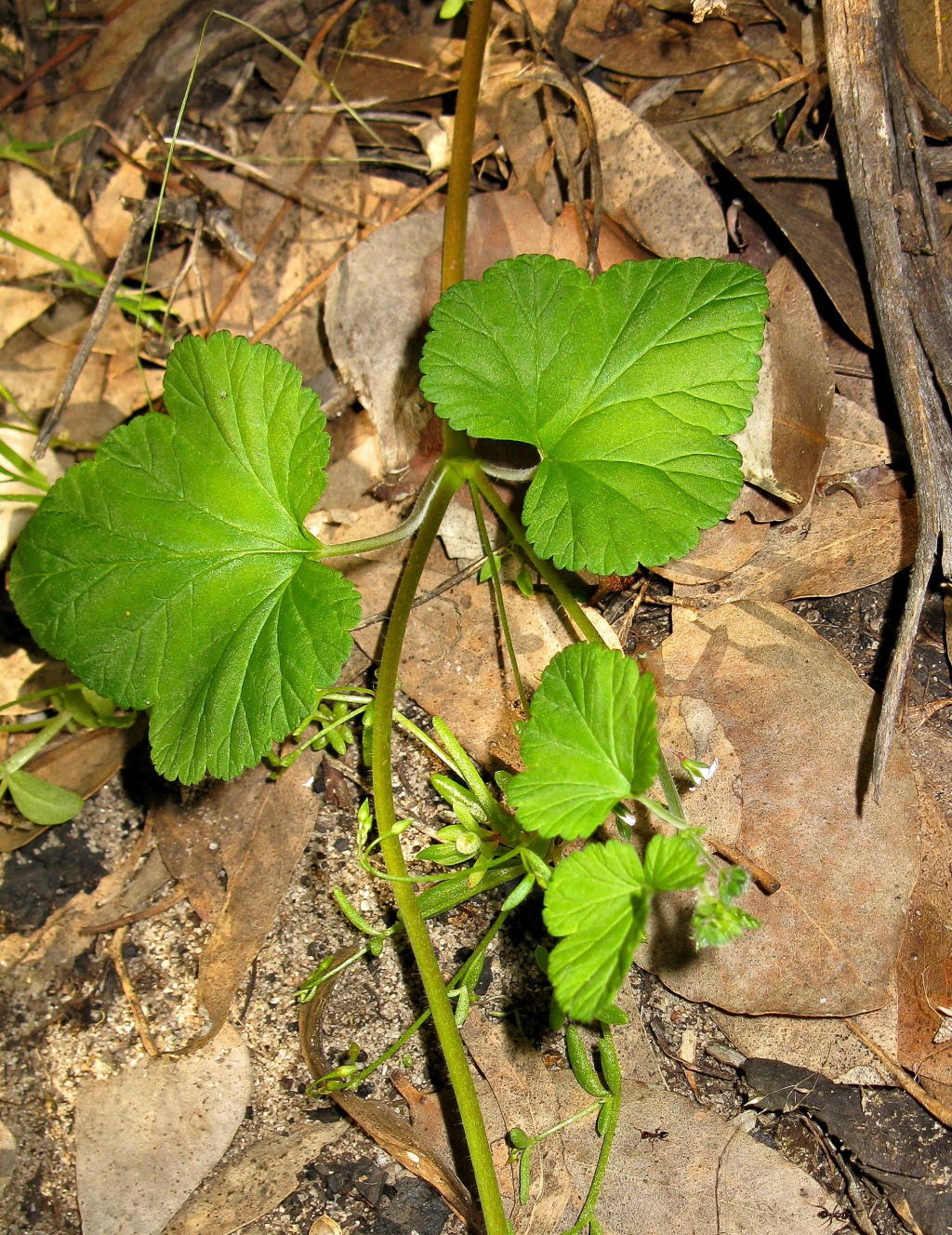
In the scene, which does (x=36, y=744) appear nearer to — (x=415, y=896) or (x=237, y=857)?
(x=237, y=857)

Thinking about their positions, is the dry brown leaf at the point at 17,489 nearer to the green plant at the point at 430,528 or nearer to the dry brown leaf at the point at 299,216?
the green plant at the point at 430,528

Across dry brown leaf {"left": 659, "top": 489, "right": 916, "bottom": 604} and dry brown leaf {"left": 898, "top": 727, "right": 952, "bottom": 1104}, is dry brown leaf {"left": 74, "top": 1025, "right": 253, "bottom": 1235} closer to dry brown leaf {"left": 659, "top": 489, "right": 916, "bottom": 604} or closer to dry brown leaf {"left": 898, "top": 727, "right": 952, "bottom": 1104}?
dry brown leaf {"left": 898, "top": 727, "right": 952, "bottom": 1104}

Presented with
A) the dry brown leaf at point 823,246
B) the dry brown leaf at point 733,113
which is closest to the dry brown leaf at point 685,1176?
the dry brown leaf at point 823,246

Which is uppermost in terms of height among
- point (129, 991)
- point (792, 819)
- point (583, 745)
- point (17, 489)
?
point (17, 489)

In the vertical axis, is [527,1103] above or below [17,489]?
below

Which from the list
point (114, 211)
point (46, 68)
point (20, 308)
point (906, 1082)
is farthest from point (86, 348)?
point (906, 1082)

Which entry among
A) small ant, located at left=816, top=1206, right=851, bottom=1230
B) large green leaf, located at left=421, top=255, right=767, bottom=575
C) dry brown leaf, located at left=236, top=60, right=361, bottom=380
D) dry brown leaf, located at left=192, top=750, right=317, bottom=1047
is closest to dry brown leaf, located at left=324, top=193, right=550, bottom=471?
dry brown leaf, located at left=236, top=60, right=361, bottom=380

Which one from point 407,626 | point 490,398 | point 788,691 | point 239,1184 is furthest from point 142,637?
point 788,691
